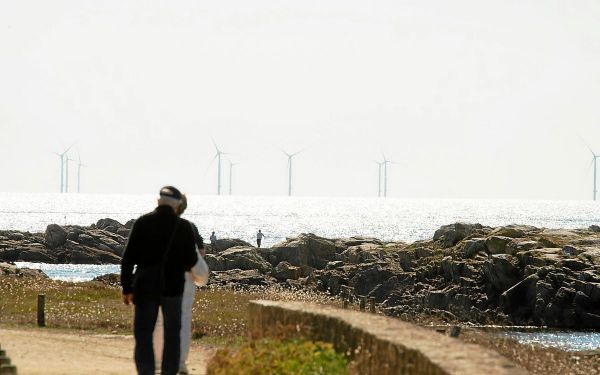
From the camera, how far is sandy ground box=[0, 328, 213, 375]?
16.8 meters

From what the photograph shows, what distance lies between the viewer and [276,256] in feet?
257

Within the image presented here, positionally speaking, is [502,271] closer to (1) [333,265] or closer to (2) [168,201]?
(1) [333,265]

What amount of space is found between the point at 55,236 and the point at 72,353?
303 ft

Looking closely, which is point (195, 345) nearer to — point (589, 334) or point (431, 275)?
point (589, 334)

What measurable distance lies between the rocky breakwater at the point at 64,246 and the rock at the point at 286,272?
36002 millimetres

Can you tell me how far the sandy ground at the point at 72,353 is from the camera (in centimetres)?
1675

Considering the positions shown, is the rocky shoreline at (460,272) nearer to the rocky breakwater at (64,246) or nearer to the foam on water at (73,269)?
the foam on water at (73,269)

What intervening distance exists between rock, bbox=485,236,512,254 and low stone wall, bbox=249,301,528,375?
4697cm

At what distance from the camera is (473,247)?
62812 mm

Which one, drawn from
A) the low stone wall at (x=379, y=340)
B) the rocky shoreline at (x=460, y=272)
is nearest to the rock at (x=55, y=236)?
the rocky shoreline at (x=460, y=272)

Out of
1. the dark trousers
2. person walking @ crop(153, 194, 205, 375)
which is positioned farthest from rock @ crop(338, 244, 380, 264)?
the dark trousers

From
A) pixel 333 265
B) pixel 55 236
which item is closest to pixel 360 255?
pixel 333 265

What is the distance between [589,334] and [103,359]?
37.0 m

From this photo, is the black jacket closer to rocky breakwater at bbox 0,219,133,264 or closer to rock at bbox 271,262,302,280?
rock at bbox 271,262,302,280
